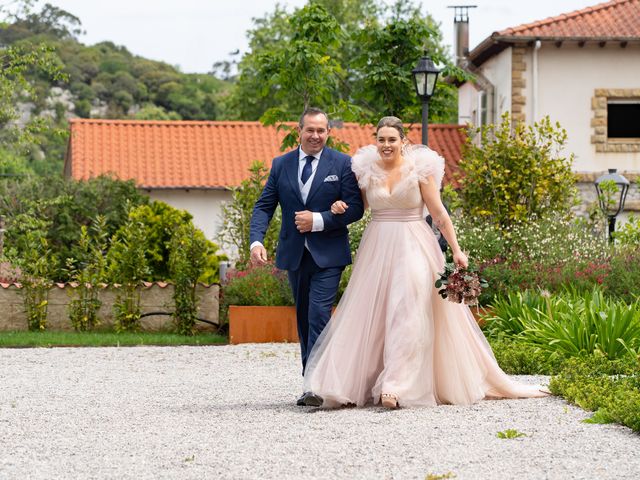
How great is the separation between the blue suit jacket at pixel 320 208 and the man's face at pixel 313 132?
0.10 m

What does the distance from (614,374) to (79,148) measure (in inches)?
1009

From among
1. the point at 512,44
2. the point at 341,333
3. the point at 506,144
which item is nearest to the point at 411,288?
the point at 341,333

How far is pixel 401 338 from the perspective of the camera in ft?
25.4

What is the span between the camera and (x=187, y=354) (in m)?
12.7

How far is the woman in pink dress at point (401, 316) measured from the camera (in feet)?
25.4

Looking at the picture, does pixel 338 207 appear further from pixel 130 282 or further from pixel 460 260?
pixel 130 282

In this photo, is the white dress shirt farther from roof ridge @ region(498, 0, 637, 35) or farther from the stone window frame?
the stone window frame

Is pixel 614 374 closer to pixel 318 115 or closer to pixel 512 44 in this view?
pixel 318 115

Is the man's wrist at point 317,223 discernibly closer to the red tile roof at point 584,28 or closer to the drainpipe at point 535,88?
the red tile roof at point 584,28

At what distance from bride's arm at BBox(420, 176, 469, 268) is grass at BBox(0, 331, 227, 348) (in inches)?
251

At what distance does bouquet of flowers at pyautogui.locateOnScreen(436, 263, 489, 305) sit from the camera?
300 inches

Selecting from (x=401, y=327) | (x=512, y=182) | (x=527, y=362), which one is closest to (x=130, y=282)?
(x=512, y=182)

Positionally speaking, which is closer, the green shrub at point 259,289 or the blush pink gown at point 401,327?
the blush pink gown at point 401,327

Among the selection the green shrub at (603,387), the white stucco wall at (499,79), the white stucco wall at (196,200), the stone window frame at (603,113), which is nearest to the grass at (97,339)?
the green shrub at (603,387)
